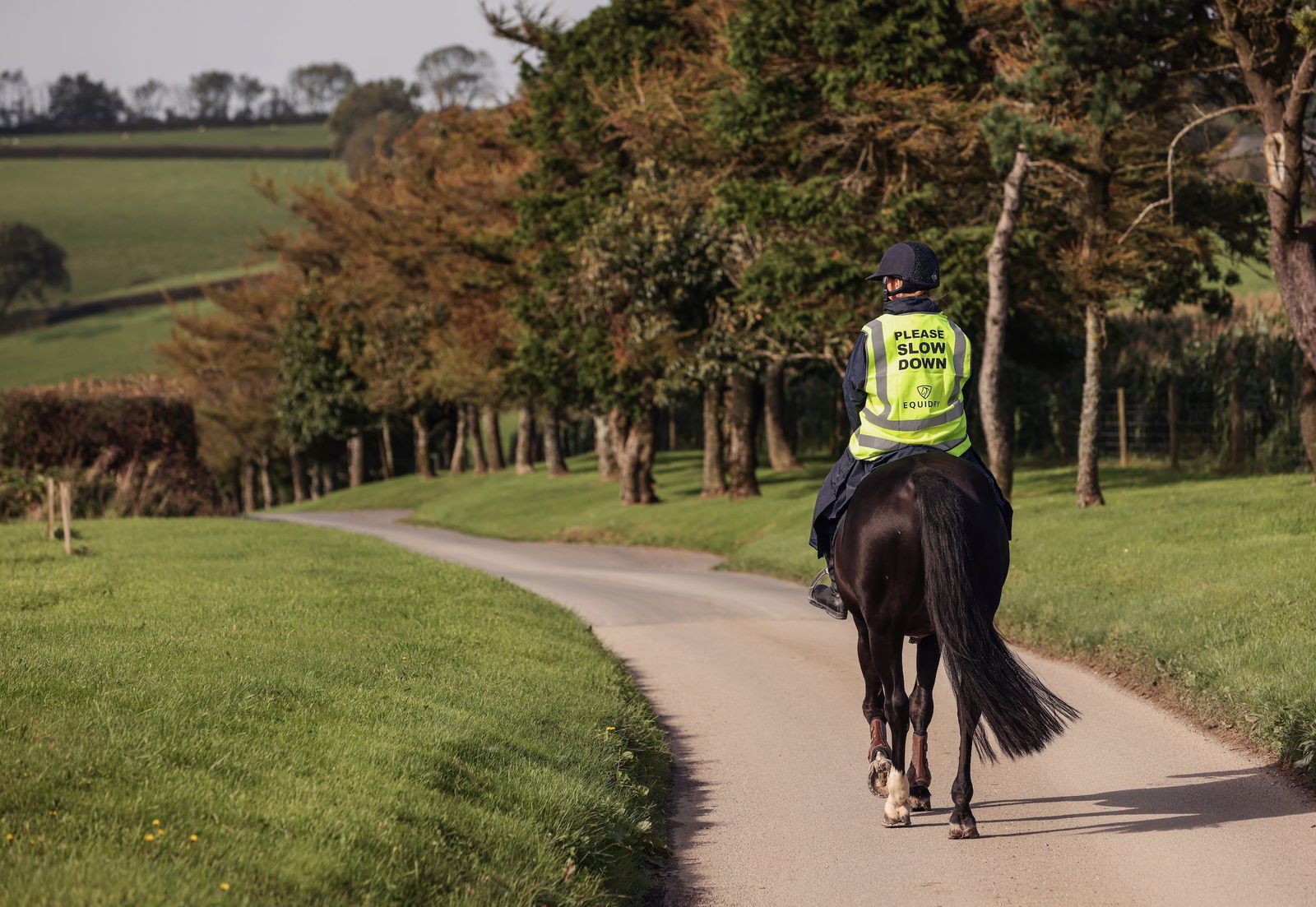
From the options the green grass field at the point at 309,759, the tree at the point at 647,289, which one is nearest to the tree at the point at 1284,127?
the green grass field at the point at 309,759

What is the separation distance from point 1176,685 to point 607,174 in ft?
101

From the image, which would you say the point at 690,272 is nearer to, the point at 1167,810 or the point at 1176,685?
the point at 1176,685

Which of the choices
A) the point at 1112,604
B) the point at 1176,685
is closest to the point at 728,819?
the point at 1176,685

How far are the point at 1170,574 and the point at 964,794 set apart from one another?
27.9ft

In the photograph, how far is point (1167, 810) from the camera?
7.63 m

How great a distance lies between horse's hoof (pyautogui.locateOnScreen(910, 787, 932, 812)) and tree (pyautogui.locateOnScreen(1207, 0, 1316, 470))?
14.1 meters

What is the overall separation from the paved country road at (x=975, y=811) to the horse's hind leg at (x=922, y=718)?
12 centimetres

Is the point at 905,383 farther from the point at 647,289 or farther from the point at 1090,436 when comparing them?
the point at 647,289

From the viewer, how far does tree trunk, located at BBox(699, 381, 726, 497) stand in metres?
38.2

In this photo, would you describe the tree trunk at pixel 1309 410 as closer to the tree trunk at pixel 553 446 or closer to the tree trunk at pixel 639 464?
the tree trunk at pixel 639 464

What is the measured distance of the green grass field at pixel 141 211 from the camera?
141m

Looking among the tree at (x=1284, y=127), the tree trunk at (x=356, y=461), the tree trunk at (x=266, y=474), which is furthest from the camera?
the tree trunk at (x=266, y=474)

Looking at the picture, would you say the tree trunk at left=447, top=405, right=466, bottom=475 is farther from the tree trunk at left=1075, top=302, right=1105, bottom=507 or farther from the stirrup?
the stirrup

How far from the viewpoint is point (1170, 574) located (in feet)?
48.3
